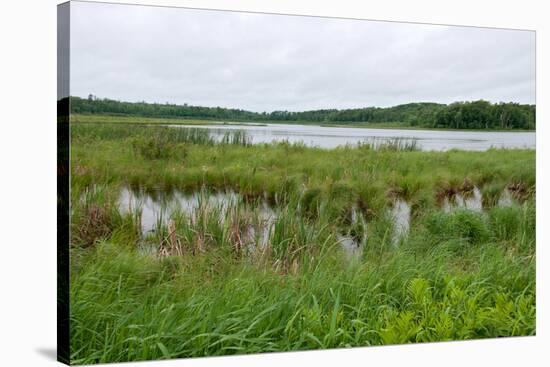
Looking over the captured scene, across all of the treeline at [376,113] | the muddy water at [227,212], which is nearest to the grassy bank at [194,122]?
the treeline at [376,113]

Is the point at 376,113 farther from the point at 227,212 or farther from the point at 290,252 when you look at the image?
the point at 227,212

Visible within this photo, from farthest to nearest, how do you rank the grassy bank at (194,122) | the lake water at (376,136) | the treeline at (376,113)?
1. the lake water at (376,136)
2. the treeline at (376,113)
3. the grassy bank at (194,122)

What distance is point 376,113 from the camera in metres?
6.82

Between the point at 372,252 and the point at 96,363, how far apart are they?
2249 millimetres

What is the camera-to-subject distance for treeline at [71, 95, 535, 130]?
5.98 meters

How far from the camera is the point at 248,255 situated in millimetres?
6227

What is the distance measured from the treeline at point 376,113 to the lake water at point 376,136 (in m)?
0.06

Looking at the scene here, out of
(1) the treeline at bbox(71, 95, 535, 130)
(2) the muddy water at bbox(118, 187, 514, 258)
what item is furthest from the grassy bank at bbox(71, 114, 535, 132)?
(2) the muddy water at bbox(118, 187, 514, 258)

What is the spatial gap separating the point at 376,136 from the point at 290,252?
121 cm

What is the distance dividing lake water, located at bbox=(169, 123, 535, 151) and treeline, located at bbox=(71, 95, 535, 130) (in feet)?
0.20

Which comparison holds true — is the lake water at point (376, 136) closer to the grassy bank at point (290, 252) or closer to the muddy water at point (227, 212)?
the grassy bank at point (290, 252)

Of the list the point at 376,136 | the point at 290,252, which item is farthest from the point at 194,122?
the point at 376,136

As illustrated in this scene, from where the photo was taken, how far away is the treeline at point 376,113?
235 inches

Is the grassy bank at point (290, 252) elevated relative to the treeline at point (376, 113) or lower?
lower
